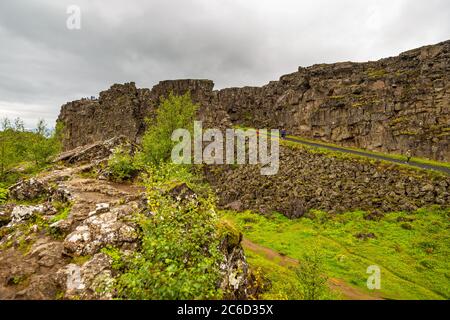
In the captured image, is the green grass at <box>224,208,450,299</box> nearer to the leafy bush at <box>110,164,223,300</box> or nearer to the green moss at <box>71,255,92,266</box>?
the leafy bush at <box>110,164,223,300</box>

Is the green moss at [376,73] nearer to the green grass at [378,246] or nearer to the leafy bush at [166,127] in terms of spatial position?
the green grass at [378,246]

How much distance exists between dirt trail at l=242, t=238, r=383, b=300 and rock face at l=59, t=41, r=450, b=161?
34306mm

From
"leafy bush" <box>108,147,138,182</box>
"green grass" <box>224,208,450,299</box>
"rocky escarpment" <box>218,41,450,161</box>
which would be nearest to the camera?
"leafy bush" <box>108,147,138,182</box>

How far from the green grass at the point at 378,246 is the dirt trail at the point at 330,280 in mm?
648

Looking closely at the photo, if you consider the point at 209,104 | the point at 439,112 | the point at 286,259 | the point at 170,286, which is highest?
the point at 209,104

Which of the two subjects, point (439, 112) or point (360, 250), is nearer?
point (360, 250)

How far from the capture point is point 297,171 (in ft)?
138

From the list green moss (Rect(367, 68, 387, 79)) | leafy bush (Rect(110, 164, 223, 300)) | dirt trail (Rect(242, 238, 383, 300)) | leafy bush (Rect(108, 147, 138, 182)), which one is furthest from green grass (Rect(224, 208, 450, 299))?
green moss (Rect(367, 68, 387, 79))

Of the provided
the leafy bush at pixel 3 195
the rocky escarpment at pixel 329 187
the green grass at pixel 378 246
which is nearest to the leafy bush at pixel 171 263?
the leafy bush at pixel 3 195

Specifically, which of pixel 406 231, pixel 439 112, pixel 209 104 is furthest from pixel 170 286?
pixel 209 104

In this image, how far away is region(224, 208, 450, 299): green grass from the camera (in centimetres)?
2070

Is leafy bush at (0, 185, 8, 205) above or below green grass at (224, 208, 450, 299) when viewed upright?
above

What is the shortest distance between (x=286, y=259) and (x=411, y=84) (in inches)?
1930
